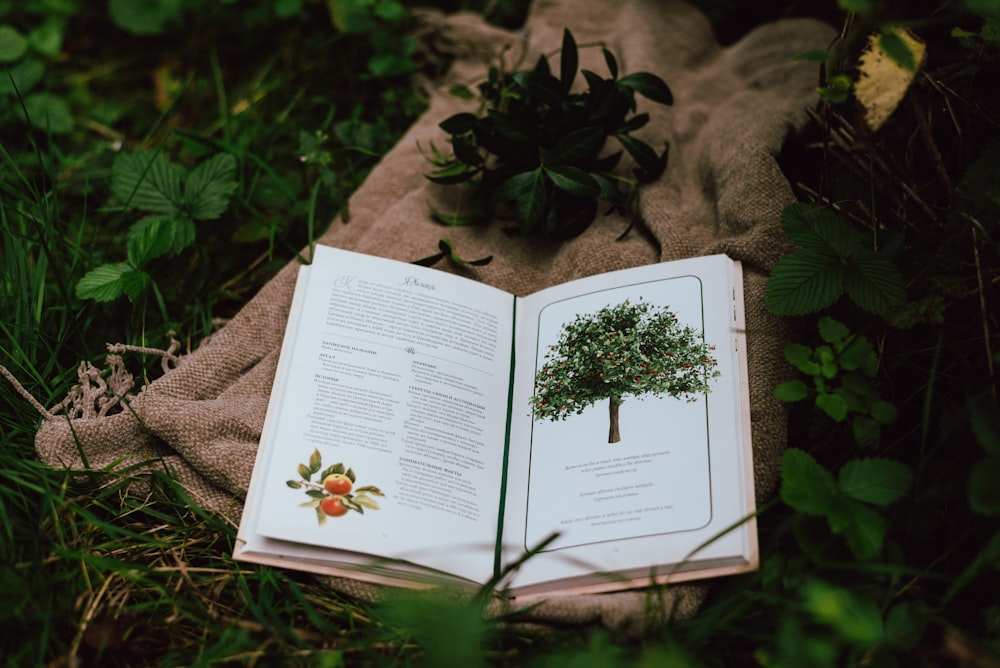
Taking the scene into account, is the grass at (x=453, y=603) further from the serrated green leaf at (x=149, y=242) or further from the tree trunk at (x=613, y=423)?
the tree trunk at (x=613, y=423)

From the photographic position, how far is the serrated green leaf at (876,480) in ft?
3.40

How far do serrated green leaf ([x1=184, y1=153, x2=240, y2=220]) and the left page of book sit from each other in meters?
0.30

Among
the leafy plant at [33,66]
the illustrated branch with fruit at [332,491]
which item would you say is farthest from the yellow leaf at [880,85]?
the leafy plant at [33,66]

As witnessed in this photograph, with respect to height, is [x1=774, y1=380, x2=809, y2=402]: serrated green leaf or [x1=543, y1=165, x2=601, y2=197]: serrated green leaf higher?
[x1=543, y1=165, x2=601, y2=197]: serrated green leaf

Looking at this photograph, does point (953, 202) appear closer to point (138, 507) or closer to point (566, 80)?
point (566, 80)

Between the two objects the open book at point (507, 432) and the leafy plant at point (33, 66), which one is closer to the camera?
the open book at point (507, 432)

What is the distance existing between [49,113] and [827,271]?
1.71 metres

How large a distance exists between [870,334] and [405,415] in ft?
2.44

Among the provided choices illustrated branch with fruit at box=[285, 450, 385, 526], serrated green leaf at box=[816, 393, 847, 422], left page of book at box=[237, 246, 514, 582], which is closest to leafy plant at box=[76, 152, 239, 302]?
left page of book at box=[237, 246, 514, 582]

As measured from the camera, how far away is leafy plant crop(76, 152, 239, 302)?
1.47 meters

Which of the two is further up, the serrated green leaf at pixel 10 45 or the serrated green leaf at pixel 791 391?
the serrated green leaf at pixel 791 391

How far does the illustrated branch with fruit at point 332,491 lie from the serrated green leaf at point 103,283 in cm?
51

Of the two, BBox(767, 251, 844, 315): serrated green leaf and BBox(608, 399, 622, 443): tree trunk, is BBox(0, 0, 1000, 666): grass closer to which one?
BBox(767, 251, 844, 315): serrated green leaf

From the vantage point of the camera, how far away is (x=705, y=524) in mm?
1113
